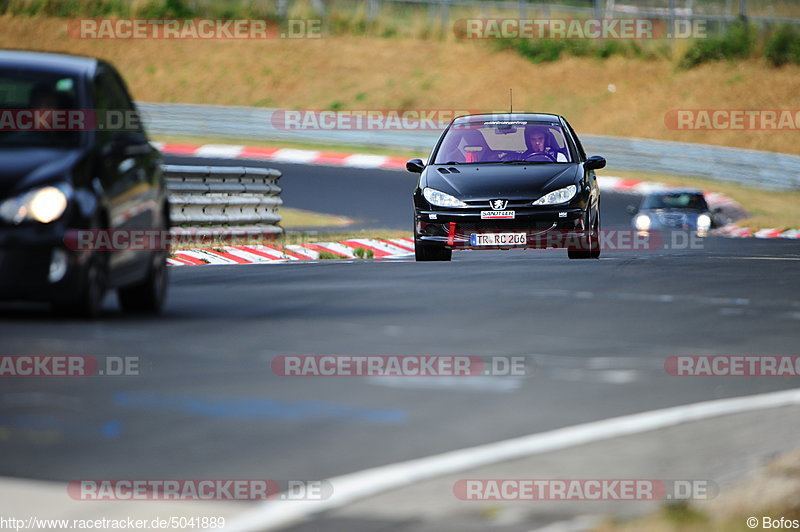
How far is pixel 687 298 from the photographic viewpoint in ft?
41.4

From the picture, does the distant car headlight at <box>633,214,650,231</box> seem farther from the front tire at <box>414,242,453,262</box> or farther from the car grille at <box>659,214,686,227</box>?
the front tire at <box>414,242,453,262</box>

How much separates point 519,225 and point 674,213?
14.2m

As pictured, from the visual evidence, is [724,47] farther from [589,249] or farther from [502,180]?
[502,180]

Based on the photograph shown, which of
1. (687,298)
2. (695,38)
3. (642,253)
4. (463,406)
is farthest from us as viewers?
(695,38)

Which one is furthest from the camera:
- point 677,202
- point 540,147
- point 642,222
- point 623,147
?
point 623,147

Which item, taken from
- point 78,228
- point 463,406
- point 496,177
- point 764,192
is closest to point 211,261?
point 496,177

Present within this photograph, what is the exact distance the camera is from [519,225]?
16.4 meters

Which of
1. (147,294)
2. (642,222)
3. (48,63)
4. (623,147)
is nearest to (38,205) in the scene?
(48,63)

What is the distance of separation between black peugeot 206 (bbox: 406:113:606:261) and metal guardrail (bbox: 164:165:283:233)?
402cm

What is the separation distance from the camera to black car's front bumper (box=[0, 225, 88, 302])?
30.2ft

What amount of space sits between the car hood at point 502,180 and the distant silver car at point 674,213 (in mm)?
12603

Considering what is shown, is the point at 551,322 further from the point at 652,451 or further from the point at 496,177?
the point at 496,177

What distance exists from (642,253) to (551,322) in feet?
30.4

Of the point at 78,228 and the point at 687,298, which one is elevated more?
the point at 78,228
